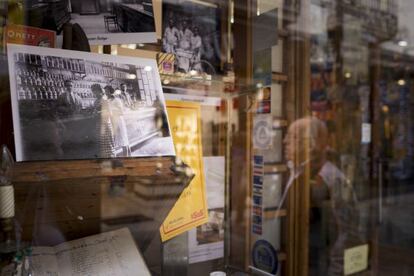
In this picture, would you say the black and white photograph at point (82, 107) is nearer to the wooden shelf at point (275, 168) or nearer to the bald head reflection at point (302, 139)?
the wooden shelf at point (275, 168)

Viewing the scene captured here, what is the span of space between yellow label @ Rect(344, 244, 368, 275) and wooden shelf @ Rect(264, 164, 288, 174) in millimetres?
866

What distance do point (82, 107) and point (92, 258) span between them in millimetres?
339

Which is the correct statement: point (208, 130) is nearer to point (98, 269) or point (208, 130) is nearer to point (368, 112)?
point (98, 269)

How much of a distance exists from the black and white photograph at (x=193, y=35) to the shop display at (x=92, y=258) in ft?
2.03

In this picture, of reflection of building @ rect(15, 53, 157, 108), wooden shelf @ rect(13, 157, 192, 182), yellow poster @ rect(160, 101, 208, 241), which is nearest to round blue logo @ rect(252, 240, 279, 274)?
yellow poster @ rect(160, 101, 208, 241)

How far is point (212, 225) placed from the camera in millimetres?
1340

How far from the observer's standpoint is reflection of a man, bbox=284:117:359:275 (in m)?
2.08

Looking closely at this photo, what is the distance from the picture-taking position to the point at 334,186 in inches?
91.7

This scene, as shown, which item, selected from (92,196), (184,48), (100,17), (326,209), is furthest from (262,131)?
(326,209)

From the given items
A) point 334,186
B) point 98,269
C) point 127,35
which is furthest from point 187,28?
point 334,186

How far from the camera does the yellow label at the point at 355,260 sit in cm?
212

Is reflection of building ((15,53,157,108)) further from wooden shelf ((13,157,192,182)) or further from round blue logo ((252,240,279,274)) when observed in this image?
round blue logo ((252,240,279,274))

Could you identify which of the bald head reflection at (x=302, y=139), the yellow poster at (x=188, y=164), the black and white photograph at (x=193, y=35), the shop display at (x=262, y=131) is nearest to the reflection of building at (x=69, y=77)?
the yellow poster at (x=188, y=164)

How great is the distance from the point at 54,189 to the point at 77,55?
30cm
